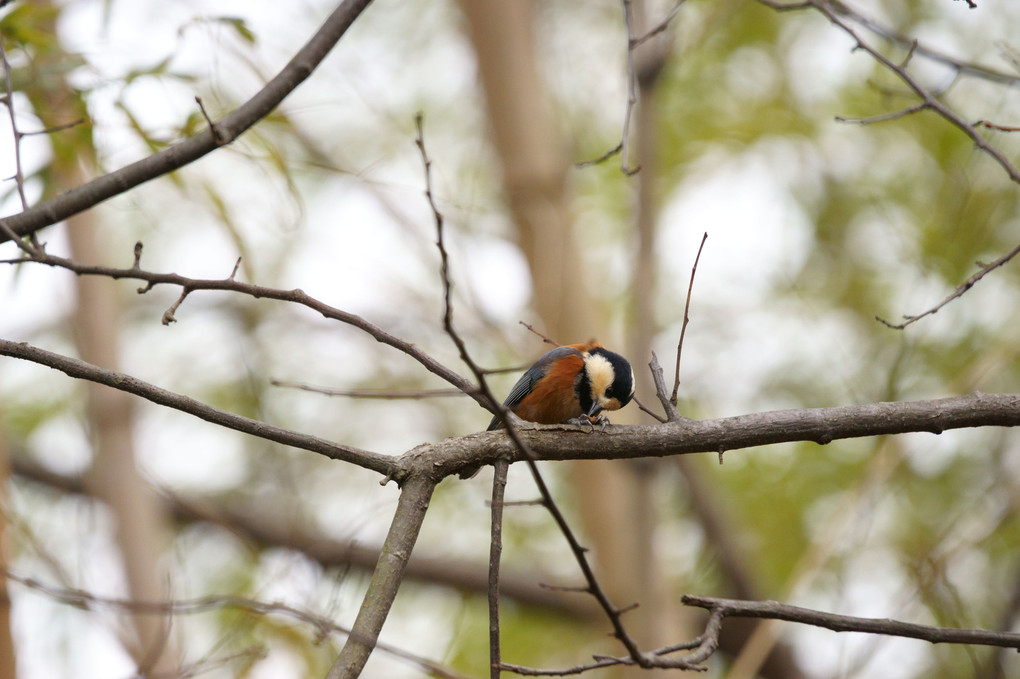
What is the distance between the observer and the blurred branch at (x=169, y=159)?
6.51ft

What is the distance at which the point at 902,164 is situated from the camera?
7.28 meters

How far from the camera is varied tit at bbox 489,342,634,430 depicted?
3.47 metres

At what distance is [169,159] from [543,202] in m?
3.68

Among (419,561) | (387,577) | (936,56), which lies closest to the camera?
(387,577)

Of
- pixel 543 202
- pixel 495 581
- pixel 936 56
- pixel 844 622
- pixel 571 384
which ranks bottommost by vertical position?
pixel 495 581

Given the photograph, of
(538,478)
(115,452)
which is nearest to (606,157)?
(538,478)

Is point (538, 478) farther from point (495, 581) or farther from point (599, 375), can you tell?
point (599, 375)

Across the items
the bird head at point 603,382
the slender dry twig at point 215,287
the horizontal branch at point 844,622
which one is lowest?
the horizontal branch at point 844,622

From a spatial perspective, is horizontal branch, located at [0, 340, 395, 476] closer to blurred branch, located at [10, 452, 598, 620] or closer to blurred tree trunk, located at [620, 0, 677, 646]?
blurred tree trunk, located at [620, 0, 677, 646]

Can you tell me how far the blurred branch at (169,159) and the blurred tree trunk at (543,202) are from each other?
3417mm

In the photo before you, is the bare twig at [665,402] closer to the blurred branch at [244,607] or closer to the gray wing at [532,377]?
the blurred branch at [244,607]

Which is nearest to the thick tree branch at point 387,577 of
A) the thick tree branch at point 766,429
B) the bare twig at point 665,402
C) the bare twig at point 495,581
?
the thick tree branch at point 766,429

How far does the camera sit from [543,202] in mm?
5535

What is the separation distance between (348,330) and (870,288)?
4517mm
